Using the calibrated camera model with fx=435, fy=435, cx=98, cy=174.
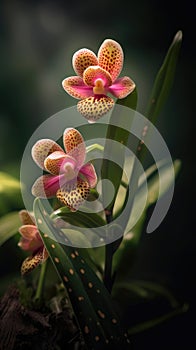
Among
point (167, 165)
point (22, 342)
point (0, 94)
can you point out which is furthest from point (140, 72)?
point (22, 342)

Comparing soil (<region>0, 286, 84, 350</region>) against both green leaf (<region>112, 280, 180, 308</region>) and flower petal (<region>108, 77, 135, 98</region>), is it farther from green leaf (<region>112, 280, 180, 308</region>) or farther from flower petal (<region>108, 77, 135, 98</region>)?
flower petal (<region>108, 77, 135, 98</region>)

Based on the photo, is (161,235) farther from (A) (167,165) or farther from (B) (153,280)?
(A) (167,165)

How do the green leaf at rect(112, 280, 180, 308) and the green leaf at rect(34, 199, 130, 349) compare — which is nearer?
the green leaf at rect(34, 199, 130, 349)

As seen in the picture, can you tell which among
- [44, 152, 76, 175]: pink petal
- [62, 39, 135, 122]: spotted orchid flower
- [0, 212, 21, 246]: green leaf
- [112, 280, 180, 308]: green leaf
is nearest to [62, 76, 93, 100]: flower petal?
[62, 39, 135, 122]: spotted orchid flower

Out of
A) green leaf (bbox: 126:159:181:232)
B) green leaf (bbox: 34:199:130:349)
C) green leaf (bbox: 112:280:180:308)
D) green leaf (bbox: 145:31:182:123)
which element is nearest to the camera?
green leaf (bbox: 34:199:130:349)

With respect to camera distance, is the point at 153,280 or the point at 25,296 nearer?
the point at 25,296

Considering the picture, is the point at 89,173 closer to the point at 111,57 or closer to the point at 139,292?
the point at 111,57

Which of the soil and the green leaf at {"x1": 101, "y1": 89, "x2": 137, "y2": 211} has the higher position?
the green leaf at {"x1": 101, "y1": 89, "x2": 137, "y2": 211}
